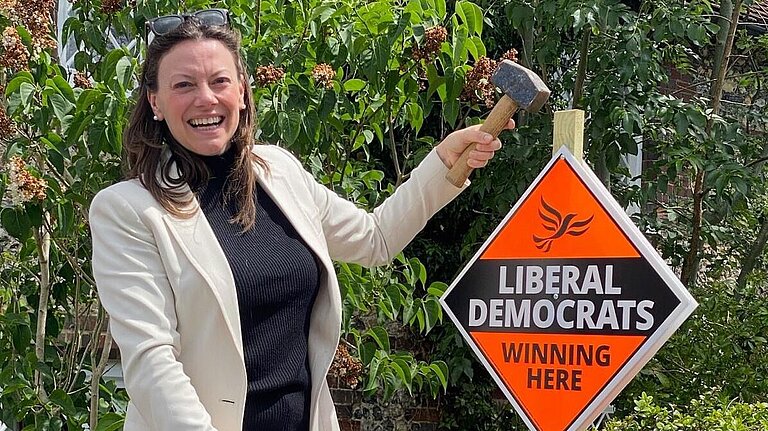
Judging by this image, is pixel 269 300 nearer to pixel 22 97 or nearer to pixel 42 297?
pixel 22 97

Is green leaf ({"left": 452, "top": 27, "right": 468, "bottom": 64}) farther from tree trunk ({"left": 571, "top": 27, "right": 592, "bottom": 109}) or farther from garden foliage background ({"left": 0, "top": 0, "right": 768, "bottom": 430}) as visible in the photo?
tree trunk ({"left": 571, "top": 27, "right": 592, "bottom": 109})

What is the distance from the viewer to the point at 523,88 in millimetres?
2689

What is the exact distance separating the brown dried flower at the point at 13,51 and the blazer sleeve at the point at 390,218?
4.36ft

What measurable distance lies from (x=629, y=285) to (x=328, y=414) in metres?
0.91

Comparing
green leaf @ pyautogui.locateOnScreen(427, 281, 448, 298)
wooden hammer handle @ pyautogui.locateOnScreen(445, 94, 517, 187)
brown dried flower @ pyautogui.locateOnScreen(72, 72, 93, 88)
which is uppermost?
wooden hammer handle @ pyautogui.locateOnScreen(445, 94, 517, 187)

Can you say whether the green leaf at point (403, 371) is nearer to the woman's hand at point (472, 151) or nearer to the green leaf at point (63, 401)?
the green leaf at point (63, 401)

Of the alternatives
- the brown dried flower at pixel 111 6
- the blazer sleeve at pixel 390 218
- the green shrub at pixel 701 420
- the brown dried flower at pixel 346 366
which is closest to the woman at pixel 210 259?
the blazer sleeve at pixel 390 218

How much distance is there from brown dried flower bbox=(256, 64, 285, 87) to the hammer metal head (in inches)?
41.1

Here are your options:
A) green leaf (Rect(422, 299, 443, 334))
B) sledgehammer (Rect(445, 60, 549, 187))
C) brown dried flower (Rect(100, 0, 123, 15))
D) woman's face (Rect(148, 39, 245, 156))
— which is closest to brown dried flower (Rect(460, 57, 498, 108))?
green leaf (Rect(422, 299, 443, 334))

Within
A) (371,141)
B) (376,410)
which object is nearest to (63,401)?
(371,141)

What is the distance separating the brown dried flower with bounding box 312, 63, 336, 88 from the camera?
3619 mm

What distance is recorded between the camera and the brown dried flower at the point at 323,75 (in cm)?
362

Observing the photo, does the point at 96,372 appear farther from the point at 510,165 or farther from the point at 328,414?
the point at 510,165

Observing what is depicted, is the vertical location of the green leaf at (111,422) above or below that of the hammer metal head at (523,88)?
below
